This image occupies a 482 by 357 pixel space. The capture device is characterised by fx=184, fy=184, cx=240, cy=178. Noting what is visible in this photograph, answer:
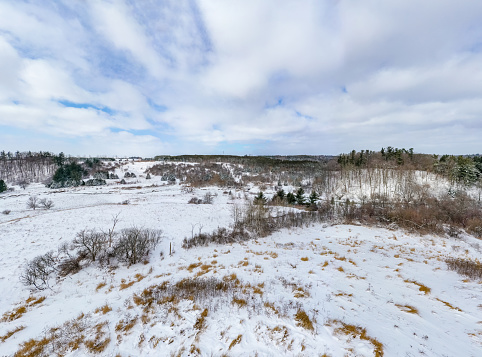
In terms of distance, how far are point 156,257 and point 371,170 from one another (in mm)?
64496

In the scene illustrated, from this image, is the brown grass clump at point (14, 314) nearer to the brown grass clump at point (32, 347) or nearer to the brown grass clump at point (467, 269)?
the brown grass clump at point (32, 347)

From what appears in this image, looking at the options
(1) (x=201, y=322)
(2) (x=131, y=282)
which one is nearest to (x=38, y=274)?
(2) (x=131, y=282)

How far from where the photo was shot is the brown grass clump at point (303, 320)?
5573 mm

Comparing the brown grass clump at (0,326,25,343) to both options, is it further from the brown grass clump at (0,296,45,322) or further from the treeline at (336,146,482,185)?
the treeline at (336,146,482,185)

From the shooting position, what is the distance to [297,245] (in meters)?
17.4

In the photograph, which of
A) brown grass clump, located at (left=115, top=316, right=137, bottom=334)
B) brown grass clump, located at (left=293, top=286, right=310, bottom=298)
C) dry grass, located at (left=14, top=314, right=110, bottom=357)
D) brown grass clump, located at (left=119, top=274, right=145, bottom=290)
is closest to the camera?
dry grass, located at (left=14, top=314, right=110, bottom=357)

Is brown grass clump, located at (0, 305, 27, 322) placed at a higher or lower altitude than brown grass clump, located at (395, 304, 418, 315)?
lower

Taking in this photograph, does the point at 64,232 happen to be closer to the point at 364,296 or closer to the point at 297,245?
the point at 297,245

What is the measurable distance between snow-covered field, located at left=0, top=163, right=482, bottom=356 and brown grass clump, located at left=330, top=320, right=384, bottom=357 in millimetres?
27

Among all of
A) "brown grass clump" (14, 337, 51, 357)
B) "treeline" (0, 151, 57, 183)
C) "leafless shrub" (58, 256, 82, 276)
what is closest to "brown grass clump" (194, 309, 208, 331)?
"brown grass clump" (14, 337, 51, 357)

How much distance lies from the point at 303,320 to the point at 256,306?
5.73 ft

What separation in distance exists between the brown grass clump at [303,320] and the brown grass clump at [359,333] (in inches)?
29.1

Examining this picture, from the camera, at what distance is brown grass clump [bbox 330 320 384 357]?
184 inches

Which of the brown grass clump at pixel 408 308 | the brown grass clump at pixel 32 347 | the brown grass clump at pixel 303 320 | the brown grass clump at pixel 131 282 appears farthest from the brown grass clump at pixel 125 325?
the brown grass clump at pixel 408 308
